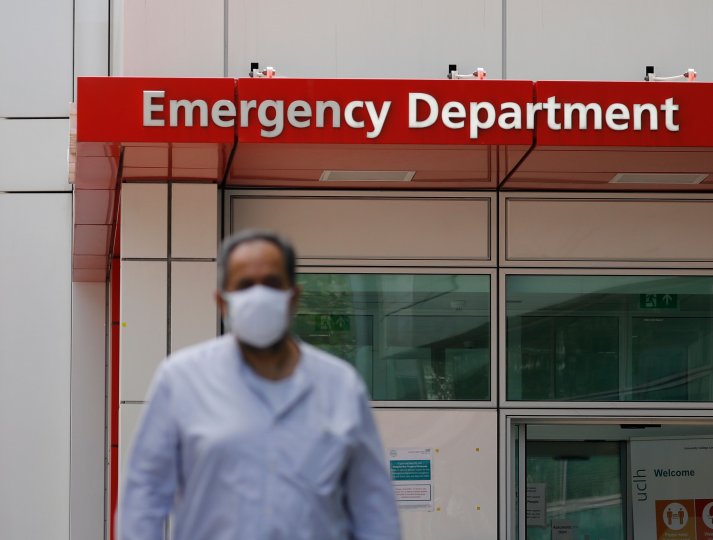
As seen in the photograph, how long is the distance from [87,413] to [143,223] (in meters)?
7.10

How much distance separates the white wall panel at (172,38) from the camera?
8.78m

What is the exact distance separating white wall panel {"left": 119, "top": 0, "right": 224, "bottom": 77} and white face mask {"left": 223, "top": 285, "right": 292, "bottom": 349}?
19.0 ft

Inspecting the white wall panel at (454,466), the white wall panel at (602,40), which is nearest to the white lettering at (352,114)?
the white wall panel at (602,40)

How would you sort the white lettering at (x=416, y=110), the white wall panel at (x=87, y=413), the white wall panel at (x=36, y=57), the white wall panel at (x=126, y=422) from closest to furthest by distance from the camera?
the white lettering at (x=416, y=110) → the white wall panel at (x=126, y=422) → the white wall panel at (x=87, y=413) → the white wall panel at (x=36, y=57)

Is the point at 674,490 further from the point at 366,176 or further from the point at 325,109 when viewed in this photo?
the point at 325,109

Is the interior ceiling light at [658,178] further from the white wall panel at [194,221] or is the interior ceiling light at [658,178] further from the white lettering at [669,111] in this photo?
the white wall panel at [194,221]

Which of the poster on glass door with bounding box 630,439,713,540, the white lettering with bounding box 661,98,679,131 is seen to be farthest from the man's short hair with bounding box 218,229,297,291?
the poster on glass door with bounding box 630,439,713,540

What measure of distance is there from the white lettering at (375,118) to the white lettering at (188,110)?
984 millimetres

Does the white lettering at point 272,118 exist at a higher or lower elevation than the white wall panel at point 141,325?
higher

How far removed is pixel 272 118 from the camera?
780cm

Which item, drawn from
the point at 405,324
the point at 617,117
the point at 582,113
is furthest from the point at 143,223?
the point at 617,117

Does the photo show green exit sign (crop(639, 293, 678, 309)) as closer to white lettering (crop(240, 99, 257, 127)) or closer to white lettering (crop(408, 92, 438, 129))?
white lettering (crop(408, 92, 438, 129))

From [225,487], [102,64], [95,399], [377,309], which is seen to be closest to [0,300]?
[95,399]

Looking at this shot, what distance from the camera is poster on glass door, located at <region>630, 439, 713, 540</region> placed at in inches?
384
